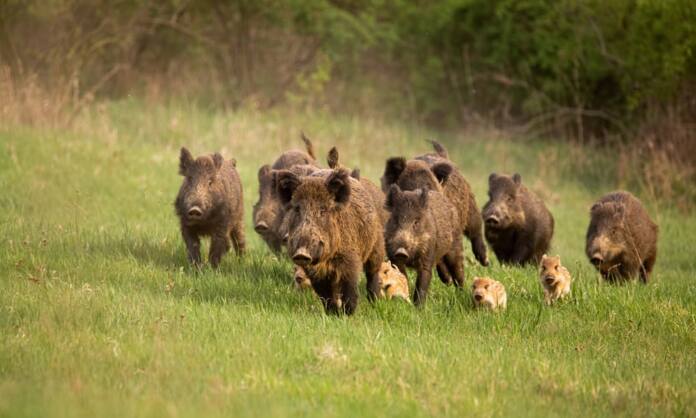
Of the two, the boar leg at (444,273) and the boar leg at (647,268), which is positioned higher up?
the boar leg at (444,273)

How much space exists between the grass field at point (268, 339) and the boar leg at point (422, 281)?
13cm

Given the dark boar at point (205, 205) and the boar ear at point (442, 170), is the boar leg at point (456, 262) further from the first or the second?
the dark boar at point (205, 205)

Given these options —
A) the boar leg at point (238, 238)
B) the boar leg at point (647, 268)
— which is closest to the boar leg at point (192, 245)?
the boar leg at point (238, 238)

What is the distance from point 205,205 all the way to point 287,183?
2549mm

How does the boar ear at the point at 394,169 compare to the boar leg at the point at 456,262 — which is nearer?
the boar leg at the point at 456,262

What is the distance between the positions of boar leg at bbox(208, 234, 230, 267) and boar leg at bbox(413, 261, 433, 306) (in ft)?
8.08

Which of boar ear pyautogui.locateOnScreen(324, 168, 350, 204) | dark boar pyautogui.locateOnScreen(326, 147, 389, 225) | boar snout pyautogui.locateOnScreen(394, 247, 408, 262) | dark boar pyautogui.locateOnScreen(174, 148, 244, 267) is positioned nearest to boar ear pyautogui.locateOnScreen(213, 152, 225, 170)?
dark boar pyautogui.locateOnScreen(174, 148, 244, 267)

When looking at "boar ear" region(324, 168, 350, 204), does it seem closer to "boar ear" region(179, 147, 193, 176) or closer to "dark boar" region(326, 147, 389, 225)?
"dark boar" region(326, 147, 389, 225)

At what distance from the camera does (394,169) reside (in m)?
10.9

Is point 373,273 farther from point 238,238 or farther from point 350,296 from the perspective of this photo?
point 238,238

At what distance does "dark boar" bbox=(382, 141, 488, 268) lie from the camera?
1070 centimetres

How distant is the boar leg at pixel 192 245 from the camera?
1080 cm

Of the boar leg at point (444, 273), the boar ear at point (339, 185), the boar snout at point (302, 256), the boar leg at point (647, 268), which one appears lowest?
the boar leg at point (647, 268)

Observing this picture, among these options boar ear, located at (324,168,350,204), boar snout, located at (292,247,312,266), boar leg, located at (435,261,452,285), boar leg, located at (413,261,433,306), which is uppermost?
boar ear, located at (324,168,350,204)
